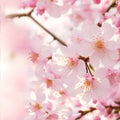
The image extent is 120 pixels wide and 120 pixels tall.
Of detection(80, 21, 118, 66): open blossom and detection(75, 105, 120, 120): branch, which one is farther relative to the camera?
detection(75, 105, 120, 120): branch

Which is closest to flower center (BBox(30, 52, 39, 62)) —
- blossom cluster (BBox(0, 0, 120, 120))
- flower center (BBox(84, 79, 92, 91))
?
blossom cluster (BBox(0, 0, 120, 120))

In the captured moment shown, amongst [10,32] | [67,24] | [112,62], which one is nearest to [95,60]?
[112,62]

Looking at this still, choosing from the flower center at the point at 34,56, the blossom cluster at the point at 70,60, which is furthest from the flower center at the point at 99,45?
the flower center at the point at 34,56

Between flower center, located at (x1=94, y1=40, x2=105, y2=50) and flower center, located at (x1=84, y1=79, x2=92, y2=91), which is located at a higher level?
flower center, located at (x1=94, y1=40, x2=105, y2=50)

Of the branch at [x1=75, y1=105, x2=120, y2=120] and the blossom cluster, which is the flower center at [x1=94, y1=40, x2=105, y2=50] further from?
the branch at [x1=75, y1=105, x2=120, y2=120]

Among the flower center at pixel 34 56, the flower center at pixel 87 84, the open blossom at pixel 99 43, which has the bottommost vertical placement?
the flower center at pixel 87 84

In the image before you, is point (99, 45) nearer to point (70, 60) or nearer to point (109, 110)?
point (70, 60)

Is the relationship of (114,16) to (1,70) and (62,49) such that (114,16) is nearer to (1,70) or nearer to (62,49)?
(62,49)

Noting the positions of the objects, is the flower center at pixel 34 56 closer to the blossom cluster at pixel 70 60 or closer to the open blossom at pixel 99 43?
the blossom cluster at pixel 70 60
